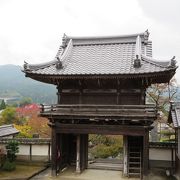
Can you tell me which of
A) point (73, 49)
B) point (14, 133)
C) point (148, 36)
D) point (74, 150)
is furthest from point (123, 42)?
point (14, 133)

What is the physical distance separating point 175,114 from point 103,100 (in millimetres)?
4887

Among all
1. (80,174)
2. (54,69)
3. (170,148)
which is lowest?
(80,174)

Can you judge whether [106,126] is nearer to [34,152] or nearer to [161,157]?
[161,157]

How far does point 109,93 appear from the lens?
20.8m

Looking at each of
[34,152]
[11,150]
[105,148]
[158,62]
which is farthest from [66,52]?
[105,148]

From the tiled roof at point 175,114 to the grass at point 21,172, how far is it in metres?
10.3

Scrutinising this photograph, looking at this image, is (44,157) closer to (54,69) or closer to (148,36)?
(54,69)

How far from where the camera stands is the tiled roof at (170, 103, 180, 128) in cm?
1802

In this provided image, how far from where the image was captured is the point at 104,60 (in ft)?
72.3

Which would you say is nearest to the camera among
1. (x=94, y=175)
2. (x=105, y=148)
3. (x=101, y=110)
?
(x=101, y=110)

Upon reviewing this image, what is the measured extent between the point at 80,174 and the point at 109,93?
6.01 m

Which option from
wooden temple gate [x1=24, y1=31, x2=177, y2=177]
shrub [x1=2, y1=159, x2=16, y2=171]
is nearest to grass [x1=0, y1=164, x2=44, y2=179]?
shrub [x1=2, y1=159, x2=16, y2=171]

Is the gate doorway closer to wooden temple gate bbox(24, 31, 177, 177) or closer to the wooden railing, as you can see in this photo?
wooden temple gate bbox(24, 31, 177, 177)

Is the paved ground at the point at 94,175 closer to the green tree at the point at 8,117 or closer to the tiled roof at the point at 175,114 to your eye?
the tiled roof at the point at 175,114
